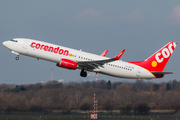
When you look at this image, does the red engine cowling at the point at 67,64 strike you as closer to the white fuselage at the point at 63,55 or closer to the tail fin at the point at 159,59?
the white fuselage at the point at 63,55

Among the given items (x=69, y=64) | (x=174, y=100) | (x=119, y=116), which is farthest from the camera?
(x=119, y=116)

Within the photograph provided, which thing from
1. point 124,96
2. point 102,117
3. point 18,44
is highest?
point 18,44

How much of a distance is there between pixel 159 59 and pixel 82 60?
43.3 ft

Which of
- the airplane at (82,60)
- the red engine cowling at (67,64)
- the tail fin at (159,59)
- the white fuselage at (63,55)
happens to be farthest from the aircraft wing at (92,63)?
the tail fin at (159,59)

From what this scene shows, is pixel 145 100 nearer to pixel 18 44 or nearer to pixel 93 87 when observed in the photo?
pixel 93 87

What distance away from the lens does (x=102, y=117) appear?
72.9 metres

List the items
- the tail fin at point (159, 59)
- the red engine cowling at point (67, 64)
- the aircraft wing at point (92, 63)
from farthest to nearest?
the tail fin at point (159, 59)
the aircraft wing at point (92, 63)
the red engine cowling at point (67, 64)

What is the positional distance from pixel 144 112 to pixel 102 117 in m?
9.34

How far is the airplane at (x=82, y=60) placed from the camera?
46.9m

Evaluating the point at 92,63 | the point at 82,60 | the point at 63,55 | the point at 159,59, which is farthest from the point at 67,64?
the point at 159,59

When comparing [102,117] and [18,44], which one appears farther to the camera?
[102,117]

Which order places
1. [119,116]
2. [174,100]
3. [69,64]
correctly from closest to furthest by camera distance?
[69,64], [174,100], [119,116]

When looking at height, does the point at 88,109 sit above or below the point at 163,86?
below

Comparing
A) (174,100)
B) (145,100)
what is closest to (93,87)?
(145,100)
